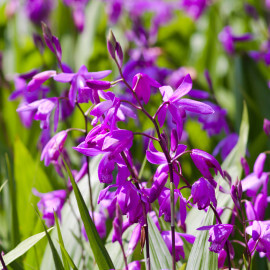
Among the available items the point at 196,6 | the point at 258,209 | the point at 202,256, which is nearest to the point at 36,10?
the point at 196,6

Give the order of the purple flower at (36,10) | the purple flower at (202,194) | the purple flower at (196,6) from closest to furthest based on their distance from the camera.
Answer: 1. the purple flower at (202,194)
2. the purple flower at (196,6)
3. the purple flower at (36,10)

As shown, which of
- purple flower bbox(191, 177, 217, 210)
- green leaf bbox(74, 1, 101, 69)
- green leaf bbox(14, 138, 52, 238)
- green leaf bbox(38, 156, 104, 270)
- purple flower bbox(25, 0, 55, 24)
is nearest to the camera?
purple flower bbox(191, 177, 217, 210)

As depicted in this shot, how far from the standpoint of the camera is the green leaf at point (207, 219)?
80cm

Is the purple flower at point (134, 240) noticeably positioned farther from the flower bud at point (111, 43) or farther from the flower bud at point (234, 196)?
the flower bud at point (111, 43)

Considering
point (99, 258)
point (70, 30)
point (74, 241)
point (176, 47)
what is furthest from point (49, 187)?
point (176, 47)

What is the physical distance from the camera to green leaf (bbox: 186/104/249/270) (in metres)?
0.80

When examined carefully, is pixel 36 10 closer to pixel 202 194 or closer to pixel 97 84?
pixel 97 84

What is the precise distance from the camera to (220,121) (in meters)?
1.41

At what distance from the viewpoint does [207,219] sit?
832 millimetres

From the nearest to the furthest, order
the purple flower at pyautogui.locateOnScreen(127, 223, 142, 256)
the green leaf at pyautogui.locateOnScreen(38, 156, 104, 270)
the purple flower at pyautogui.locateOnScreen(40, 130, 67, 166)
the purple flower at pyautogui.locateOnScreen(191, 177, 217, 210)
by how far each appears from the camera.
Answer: the purple flower at pyautogui.locateOnScreen(191, 177, 217, 210), the purple flower at pyautogui.locateOnScreen(127, 223, 142, 256), the purple flower at pyautogui.locateOnScreen(40, 130, 67, 166), the green leaf at pyautogui.locateOnScreen(38, 156, 104, 270)

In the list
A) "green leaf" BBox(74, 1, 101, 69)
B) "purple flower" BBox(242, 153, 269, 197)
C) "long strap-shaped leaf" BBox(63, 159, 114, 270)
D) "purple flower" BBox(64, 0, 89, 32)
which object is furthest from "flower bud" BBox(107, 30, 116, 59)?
"purple flower" BBox(64, 0, 89, 32)

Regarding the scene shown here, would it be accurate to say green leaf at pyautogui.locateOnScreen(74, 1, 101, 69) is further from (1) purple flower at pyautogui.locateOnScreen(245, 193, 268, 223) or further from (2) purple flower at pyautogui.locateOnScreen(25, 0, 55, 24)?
(1) purple flower at pyautogui.locateOnScreen(245, 193, 268, 223)

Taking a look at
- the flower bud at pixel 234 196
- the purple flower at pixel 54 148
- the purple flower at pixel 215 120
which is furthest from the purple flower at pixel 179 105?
the purple flower at pixel 215 120

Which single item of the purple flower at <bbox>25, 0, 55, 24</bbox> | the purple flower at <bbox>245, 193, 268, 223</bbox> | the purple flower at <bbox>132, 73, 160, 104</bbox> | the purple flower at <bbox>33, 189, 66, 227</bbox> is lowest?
the purple flower at <bbox>245, 193, 268, 223</bbox>
